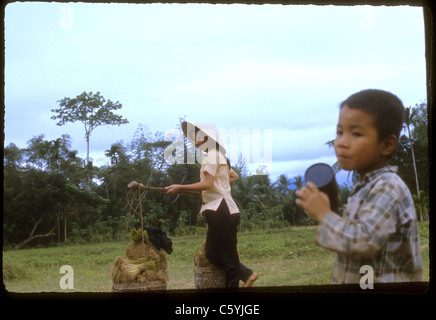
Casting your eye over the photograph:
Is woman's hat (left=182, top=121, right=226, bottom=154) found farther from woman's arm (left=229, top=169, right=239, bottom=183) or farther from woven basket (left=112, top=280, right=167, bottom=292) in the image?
woven basket (left=112, top=280, right=167, bottom=292)

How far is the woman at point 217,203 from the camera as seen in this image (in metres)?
3.21

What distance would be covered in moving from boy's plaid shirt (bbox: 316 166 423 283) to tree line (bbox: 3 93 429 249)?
0.80 metres

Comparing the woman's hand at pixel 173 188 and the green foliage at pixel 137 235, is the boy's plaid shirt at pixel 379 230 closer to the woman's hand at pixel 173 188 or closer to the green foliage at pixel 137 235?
the woman's hand at pixel 173 188

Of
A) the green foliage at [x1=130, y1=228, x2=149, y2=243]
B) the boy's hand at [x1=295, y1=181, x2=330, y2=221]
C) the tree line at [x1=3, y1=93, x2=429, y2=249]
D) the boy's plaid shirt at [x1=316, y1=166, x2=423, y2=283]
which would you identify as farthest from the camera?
the green foliage at [x1=130, y1=228, x2=149, y2=243]

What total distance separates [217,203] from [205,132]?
0.50 m

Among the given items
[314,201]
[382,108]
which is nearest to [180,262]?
[314,201]

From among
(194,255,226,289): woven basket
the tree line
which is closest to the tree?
the tree line

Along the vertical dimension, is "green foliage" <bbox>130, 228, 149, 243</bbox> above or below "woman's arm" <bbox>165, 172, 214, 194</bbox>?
below

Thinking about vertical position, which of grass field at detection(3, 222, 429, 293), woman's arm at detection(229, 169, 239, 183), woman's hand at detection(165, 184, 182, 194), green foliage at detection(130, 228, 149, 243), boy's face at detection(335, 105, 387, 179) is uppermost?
boy's face at detection(335, 105, 387, 179)

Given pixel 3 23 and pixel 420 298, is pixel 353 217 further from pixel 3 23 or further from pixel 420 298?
pixel 3 23

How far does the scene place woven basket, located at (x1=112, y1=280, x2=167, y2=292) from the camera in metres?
3.23

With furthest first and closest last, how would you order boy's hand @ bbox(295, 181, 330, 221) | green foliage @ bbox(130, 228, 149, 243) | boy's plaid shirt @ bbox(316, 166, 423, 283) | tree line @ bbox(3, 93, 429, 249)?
green foliage @ bbox(130, 228, 149, 243) < tree line @ bbox(3, 93, 429, 249) < boy's hand @ bbox(295, 181, 330, 221) < boy's plaid shirt @ bbox(316, 166, 423, 283)

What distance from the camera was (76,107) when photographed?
10.5 ft
